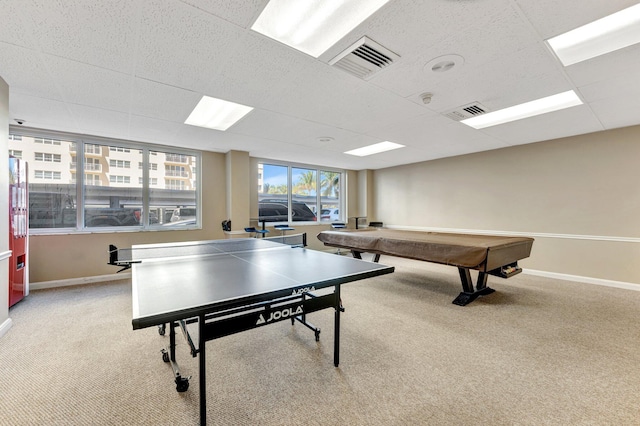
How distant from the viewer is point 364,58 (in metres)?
2.27

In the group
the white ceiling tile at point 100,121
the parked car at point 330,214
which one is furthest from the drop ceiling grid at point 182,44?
the parked car at point 330,214

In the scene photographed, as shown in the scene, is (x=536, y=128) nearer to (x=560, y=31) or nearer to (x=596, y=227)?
(x=596, y=227)

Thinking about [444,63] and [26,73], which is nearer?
[444,63]

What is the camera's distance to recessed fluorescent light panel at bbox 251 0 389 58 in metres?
1.74

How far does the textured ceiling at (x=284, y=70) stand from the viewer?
1775 mm

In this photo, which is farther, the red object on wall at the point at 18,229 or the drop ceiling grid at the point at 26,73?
the red object on wall at the point at 18,229

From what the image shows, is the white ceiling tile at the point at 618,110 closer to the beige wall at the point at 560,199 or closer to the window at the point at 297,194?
the beige wall at the point at 560,199

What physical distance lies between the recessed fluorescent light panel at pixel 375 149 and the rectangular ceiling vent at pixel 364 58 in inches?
Answer: 114

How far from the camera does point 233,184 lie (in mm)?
5664

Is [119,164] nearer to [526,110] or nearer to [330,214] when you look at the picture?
[330,214]

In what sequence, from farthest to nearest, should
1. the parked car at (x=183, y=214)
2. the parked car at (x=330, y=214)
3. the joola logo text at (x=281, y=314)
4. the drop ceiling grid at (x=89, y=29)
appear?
the parked car at (x=330, y=214) → the parked car at (x=183, y=214) → the drop ceiling grid at (x=89, y=29) → the joola logo text at (x=281, y=314)

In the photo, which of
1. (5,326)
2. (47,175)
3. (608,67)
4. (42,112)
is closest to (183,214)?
(47,175)

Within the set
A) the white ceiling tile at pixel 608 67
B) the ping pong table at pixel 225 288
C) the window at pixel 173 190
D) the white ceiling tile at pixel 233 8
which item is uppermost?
the white ceiling tile at pixel 233 8

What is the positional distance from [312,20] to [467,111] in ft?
8.53
